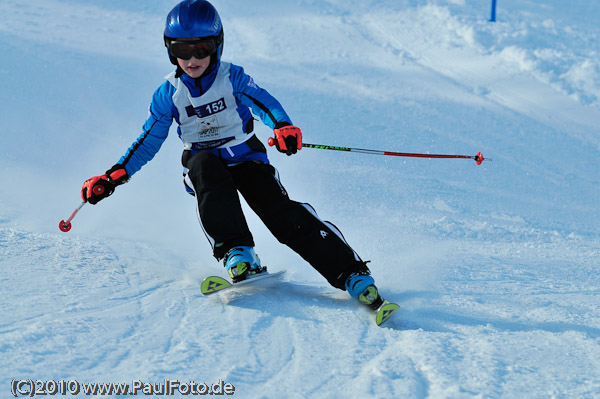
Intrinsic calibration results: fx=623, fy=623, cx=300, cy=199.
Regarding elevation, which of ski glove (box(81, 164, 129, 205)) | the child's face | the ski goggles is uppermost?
the ski goggles

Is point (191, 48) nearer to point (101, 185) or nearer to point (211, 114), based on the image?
point (211, 114)

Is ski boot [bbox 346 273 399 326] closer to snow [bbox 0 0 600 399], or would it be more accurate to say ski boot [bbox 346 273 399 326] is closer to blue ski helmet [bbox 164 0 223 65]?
snow [bbox 0 0 600 399]

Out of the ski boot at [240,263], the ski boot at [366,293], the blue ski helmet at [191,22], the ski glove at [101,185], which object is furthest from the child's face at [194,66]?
the ski boot at [366,293]

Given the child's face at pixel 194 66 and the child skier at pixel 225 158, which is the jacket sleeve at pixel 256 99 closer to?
the child skier at pixel 225 158

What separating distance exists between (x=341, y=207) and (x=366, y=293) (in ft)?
7.90

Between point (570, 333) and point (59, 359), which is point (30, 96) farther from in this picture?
point (570, 333)

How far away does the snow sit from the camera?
2.23m

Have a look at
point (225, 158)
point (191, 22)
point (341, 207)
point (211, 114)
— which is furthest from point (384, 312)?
point (341, 207)

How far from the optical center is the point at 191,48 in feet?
10.4

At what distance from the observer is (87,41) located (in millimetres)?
9422

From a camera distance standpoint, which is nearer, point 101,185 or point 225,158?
point 101,185

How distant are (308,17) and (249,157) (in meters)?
8.17

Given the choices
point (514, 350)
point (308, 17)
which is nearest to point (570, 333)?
point (514, 350)

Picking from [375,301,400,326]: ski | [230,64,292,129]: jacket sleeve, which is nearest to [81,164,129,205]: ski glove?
[230,64,292,129]: jacket sleeve
